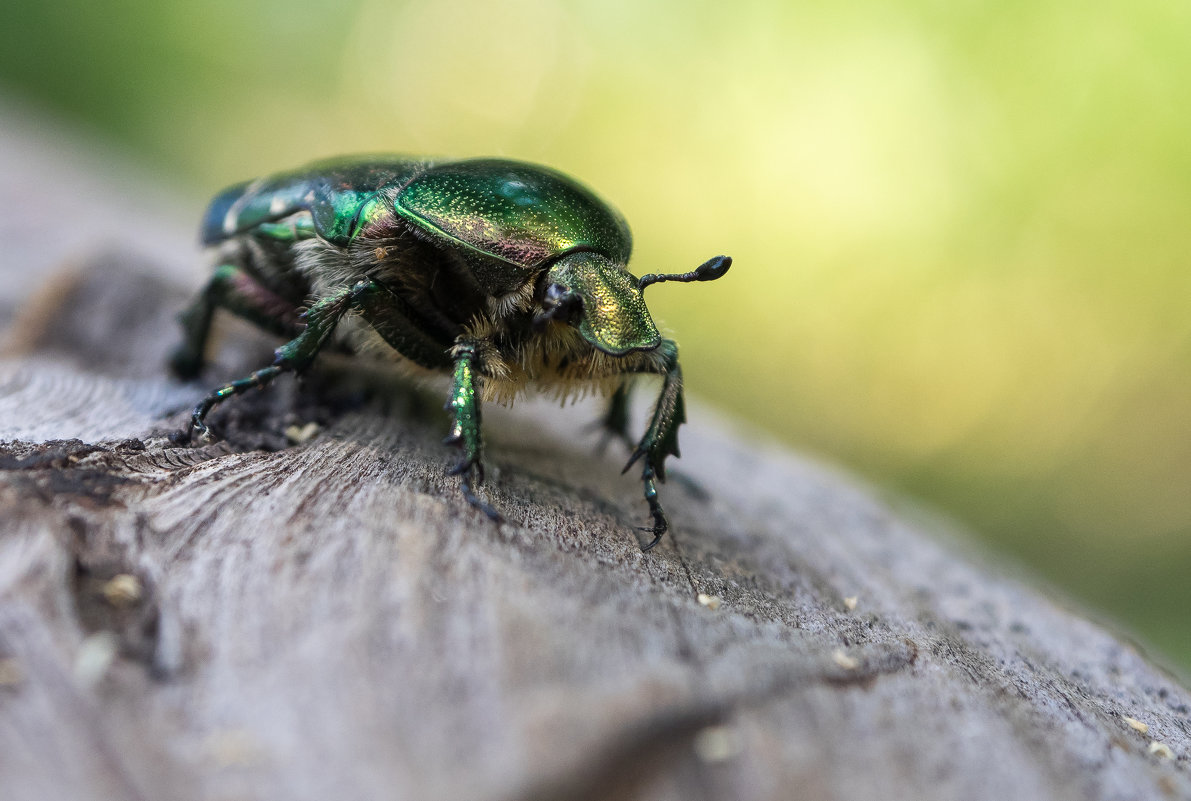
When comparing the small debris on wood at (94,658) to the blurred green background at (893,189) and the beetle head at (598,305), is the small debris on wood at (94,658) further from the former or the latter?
the blurred green background at (893,189)

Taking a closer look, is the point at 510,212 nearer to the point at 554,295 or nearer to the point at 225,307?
the point at 554,295

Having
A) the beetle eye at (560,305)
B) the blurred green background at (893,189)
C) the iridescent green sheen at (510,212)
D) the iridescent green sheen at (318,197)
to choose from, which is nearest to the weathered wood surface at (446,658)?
the beetle eye at (560,305)

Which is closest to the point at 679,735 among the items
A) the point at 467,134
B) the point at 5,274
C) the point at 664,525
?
the point at 664,525

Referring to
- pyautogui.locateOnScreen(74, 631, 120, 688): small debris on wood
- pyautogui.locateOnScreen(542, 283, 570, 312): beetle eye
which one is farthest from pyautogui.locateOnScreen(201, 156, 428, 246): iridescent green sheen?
pyautogui.locateOnScreen(74, 631, 120, 688): small debris on wood

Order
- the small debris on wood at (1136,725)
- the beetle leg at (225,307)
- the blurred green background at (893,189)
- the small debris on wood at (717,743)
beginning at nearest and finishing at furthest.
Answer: the small debris on wood at (717,743)
the small debris on wood at (1136,725)
the beetle leg at (225,307)
the blurred green background at (893,189)

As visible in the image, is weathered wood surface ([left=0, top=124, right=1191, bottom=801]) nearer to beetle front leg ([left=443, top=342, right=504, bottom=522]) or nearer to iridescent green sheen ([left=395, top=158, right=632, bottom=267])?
beetle front leg ([left=443, top=342, right=504, bottom=522])

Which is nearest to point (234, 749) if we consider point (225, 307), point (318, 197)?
point (318, 197)

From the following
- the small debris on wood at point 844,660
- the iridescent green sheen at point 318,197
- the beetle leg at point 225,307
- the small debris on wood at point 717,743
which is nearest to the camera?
the small debris on wood at point 717,743
